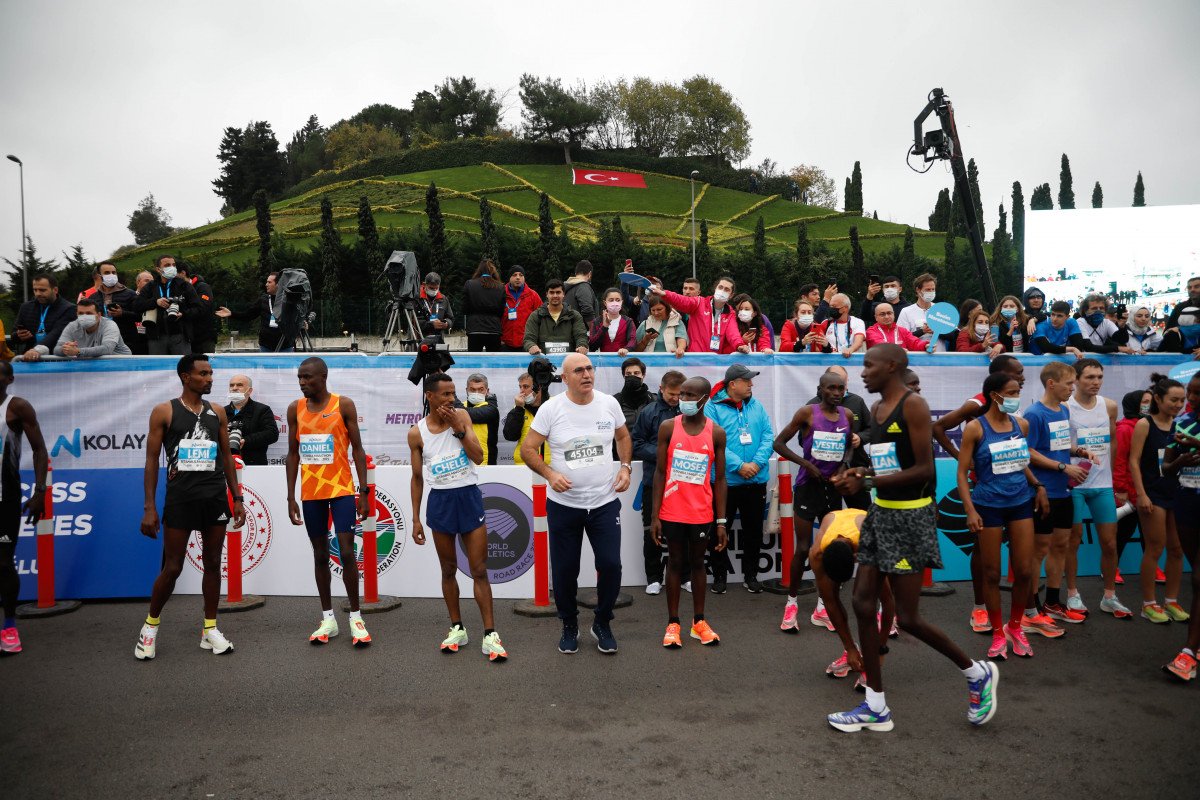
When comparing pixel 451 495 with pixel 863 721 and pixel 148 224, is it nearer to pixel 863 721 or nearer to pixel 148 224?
pixel 863 721

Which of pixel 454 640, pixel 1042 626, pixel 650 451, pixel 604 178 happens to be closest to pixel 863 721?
pixel 1042 626

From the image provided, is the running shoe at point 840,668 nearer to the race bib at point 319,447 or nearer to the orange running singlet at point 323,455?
the orange running singlet at point 323,455

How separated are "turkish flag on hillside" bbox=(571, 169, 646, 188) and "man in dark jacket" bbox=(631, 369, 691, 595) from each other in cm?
9505

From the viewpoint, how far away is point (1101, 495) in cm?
782

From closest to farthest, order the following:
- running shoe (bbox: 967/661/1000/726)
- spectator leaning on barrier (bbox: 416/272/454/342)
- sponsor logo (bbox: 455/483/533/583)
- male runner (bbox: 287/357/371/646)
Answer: running shoe (bbox: 967/661/1000/726) < male runner (bbox: 287/357/371/646) < sponsor logo (bbox: 455/483/533/583) < spectator leaning on barrier (bbox: 416/272/454/342)

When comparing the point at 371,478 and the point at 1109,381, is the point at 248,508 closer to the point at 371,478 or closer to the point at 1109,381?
the point at 371,478

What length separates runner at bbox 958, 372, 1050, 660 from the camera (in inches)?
257

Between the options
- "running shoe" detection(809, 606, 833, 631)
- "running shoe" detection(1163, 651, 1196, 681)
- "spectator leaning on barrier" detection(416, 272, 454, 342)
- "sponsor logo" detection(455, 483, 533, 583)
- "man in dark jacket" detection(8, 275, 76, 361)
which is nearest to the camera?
"running shoe" detection(1163, 651, 1196, 681)

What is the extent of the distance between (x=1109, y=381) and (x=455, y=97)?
121680 mm

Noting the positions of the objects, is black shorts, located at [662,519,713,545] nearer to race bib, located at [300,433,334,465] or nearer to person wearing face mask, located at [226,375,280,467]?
race bib, located at [300,433,334,465]

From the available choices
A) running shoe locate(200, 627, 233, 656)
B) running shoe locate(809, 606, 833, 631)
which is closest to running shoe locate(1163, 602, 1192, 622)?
running shoe locate(809, 606, 833, 631)

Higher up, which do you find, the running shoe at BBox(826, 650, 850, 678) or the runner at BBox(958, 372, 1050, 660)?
the runner at BBox(958, 372, 1050, 660)

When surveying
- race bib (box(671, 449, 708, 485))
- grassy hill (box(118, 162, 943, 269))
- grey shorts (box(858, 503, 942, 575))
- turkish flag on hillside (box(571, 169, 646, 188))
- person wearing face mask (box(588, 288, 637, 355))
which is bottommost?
grey shorts (box(858, 503, 942, 575))

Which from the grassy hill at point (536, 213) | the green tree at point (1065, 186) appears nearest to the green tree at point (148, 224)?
the grassy hill at point (536, 213)
